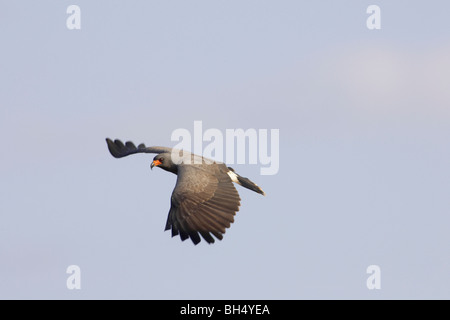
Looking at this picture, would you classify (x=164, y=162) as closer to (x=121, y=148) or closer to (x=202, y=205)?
(x=121, y=148)

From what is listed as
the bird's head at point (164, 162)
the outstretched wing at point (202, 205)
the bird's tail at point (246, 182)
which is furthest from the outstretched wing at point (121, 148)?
the outstretched wing at point (202, 205)

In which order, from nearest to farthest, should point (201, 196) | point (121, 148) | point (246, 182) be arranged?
point (201, 196) < point (246, 182) < point (121, 148)

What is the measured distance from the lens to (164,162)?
19.9 meters

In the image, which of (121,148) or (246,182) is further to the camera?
(121,148)

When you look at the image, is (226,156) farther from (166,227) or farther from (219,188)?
(166,227)

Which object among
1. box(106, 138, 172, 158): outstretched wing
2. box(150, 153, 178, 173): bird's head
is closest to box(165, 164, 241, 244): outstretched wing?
box(150, 153, 178, 173): bird's head

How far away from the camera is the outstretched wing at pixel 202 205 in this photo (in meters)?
16.7

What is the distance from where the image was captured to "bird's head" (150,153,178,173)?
19.9 meters

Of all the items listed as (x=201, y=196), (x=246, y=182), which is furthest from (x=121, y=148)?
(x=201, y=196)

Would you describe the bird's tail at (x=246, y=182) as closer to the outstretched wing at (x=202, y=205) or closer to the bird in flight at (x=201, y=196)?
the bird in flight at (x=201, y=196)

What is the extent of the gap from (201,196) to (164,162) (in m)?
2.52

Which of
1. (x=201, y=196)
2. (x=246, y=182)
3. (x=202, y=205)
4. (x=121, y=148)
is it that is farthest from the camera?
(x=121, y=148)

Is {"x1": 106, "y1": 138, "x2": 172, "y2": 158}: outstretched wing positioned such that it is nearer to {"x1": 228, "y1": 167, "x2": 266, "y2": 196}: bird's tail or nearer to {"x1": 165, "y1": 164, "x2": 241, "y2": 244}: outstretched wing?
{"x1": 228, "y1": 167, "x2": 266, "y2": 196}: bird's tail

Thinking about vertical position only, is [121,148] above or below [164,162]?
above
